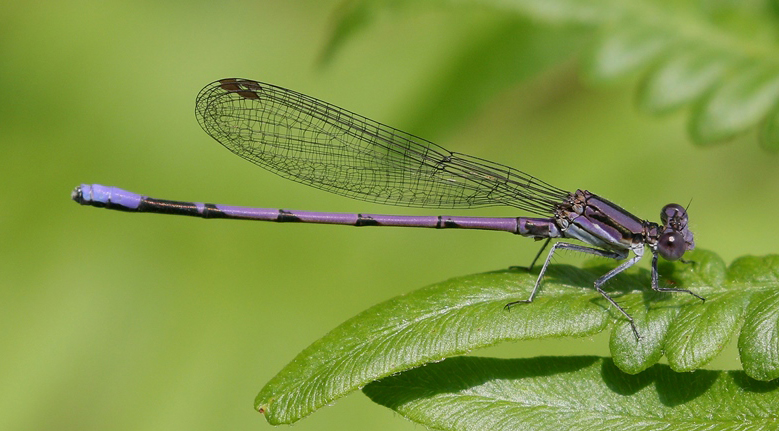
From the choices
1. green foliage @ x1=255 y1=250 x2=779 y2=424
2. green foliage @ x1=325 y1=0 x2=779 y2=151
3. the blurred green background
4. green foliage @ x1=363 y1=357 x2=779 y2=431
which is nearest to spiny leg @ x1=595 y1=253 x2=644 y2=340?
green foliage @ x1=255 y1=250 x2=779 y2=424

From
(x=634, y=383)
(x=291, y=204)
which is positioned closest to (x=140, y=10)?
(x=291, y=204)

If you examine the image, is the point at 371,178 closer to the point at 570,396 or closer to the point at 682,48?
the point at 682,48

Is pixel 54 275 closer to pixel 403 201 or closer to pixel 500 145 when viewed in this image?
pixel 403 201

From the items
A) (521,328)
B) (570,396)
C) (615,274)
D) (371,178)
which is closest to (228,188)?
(371,178)

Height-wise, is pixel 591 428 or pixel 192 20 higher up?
pixel 192 20

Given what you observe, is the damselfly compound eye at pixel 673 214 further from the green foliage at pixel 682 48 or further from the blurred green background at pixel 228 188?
the blurred green background at pixel 228 188
